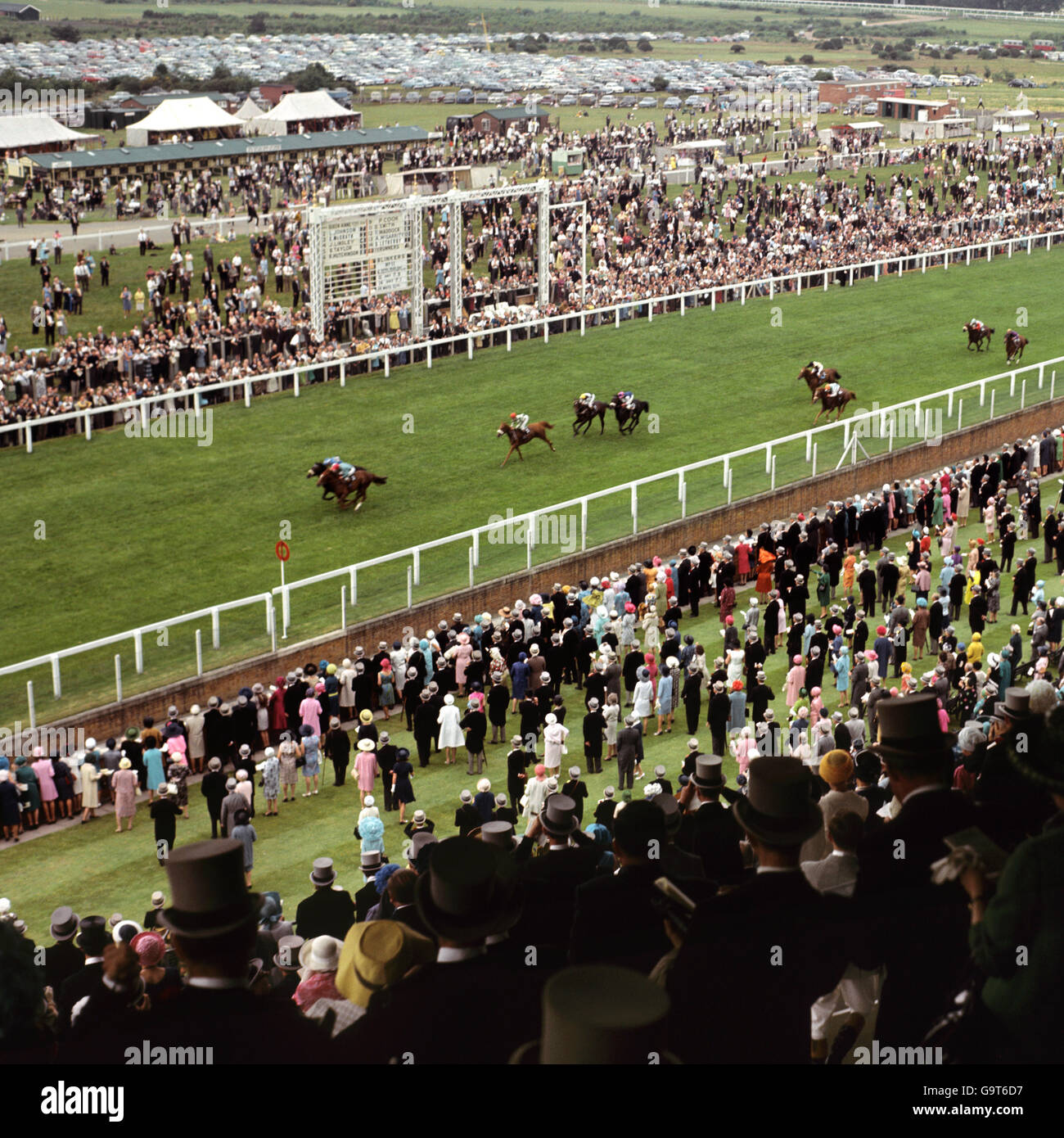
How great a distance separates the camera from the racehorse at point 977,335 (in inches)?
1273

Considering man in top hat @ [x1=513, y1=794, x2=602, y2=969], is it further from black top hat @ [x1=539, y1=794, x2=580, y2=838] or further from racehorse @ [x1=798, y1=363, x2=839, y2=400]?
racehorse @ [x1=798, y1=363, x2=839, y2=400]

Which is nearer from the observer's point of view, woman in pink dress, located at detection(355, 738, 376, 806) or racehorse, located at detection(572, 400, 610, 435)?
woman in pink dress, located at detection(355, 738, 376, 806)

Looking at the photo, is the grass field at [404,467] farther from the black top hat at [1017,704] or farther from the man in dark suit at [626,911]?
the man in dark suit at [626,911]

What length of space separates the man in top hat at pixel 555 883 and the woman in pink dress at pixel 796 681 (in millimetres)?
9934

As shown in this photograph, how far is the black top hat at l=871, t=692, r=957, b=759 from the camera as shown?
4555 millimetres

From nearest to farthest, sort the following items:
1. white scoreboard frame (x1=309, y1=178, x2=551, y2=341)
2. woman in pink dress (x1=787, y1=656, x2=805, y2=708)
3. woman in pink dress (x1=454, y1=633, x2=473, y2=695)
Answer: woman in pink dress (x1=787, y1=656, x2=805, y2=708), woman in pink dress (x1=454, y1=633, x2=473, y2=695), white scoreboard frame (x1=309, y1=178, x2=551, y2=341)

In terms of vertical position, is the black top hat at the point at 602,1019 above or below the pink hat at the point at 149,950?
above

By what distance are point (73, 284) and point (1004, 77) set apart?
9670 cm

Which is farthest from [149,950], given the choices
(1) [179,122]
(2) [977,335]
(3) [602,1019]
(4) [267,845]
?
(1) [179,122]

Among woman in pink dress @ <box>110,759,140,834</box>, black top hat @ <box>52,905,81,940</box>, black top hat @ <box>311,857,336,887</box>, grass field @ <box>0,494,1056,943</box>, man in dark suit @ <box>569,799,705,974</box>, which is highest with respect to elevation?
man in dark suit @ <box>569,799,705,974</box>

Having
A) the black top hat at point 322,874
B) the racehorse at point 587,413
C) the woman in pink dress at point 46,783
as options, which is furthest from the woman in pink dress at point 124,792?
the racehorse at point 587,413

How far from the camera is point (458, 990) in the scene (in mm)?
3428

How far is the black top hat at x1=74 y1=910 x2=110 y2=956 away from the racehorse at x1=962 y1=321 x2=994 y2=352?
27641 mm

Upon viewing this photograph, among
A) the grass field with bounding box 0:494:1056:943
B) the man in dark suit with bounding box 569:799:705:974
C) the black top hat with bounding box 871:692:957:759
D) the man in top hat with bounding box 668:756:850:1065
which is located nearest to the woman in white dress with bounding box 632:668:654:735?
the grass field with bounding box 0:494:1056:943
